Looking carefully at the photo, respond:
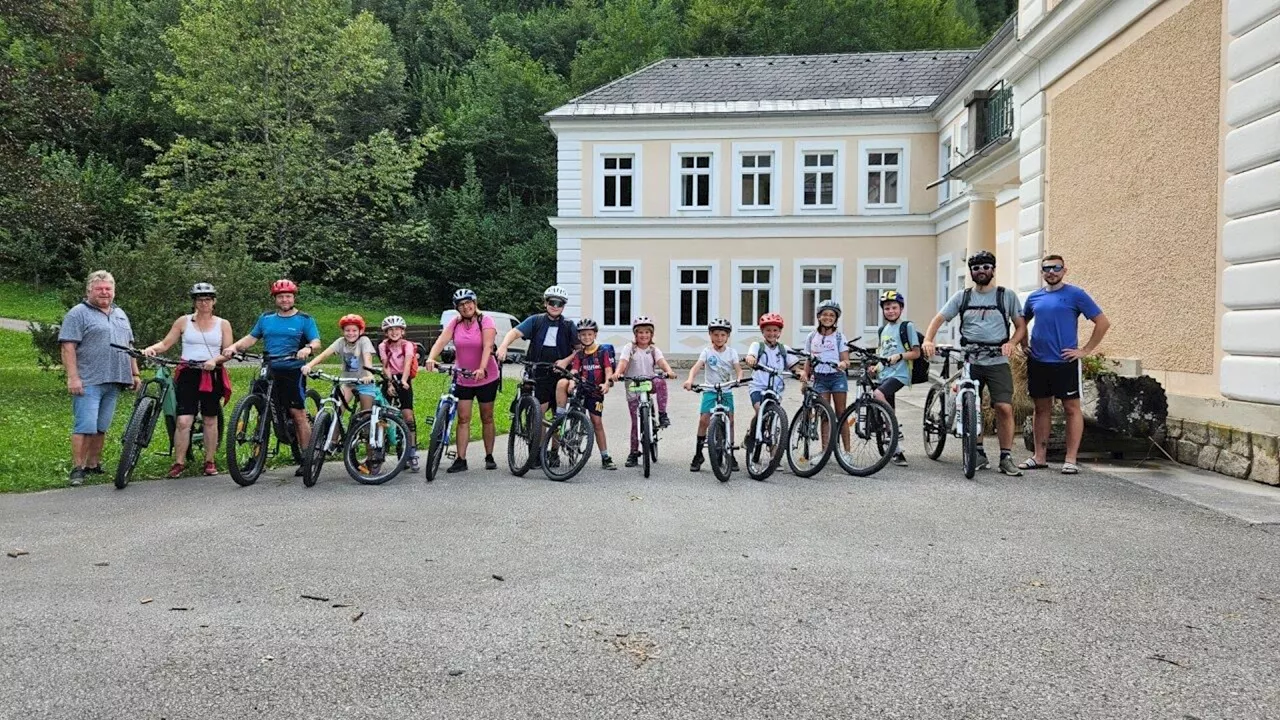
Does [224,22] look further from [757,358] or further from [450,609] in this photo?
[450,609]

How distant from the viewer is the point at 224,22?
122 ft

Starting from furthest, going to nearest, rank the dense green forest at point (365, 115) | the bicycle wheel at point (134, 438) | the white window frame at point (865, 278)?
the dense green forest at point (365, 115)
the white window frame at point (865, 278)
the bicycle wheel at point (134, 438)

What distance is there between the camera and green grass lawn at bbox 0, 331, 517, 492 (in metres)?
9.35

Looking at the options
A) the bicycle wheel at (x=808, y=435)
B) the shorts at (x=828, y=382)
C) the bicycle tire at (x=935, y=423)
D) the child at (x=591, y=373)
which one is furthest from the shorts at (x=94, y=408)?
the bicycle tire at (x=935, y=423)

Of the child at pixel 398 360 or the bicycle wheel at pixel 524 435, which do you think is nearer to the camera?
the bicycle wheel at pixel 524 435

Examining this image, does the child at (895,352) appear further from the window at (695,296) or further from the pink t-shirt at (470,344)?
the window at (695,296)

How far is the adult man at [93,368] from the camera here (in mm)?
8820

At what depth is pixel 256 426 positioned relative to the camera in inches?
352

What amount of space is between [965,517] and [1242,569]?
1857 millimetres

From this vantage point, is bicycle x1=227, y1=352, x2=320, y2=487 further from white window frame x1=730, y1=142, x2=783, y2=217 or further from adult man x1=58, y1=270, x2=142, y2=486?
white window frame x1=730, y1=142, x2=783, y2=217

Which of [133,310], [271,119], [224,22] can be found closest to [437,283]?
[271,119]

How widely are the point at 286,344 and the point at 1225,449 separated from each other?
26.6ft

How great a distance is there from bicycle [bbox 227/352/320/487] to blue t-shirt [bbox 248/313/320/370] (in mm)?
85

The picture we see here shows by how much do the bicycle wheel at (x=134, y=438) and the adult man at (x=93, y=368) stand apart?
13.5 inches
